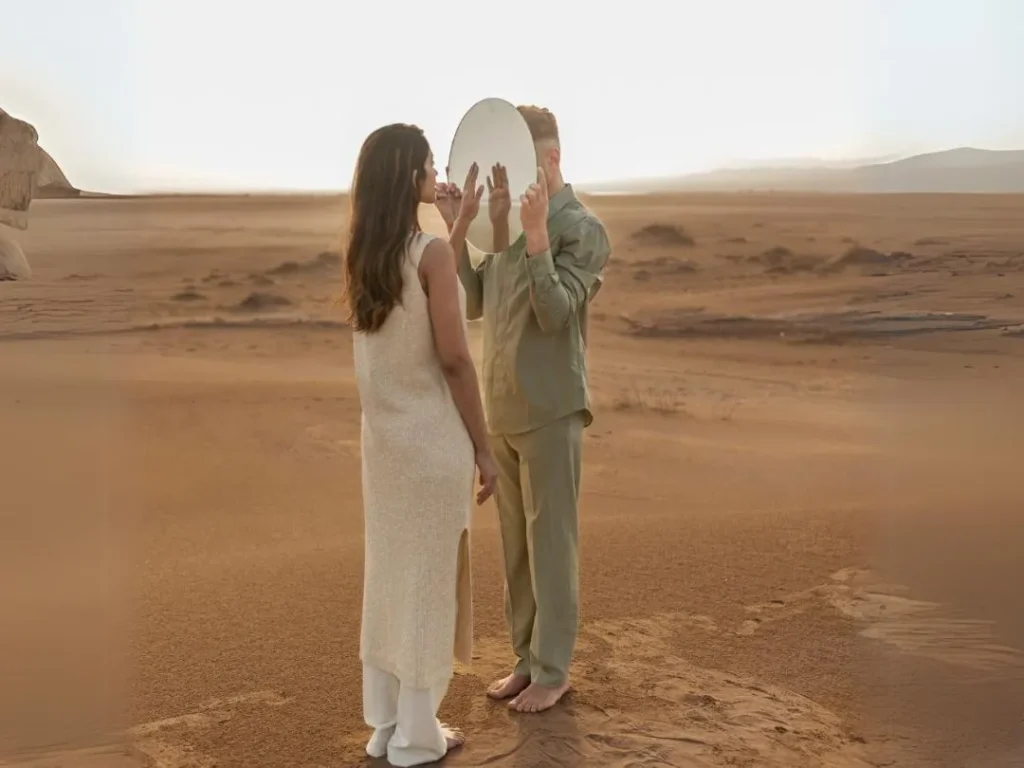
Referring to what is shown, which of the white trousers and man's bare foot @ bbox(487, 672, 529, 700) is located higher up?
the white trousers

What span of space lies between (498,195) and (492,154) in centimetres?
10

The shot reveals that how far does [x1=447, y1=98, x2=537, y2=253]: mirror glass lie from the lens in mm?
2643

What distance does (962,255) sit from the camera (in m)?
13.4

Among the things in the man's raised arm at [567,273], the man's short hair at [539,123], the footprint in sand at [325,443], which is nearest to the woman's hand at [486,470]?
the man's raised arm at [567,273]

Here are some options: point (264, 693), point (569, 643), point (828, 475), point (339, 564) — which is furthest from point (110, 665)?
point (828, 475)

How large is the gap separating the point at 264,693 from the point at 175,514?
2.17 metres

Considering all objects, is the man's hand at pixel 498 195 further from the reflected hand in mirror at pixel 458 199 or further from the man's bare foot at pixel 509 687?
the man's bare foot at pixel 509 687

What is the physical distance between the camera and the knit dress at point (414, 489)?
94.7 inches

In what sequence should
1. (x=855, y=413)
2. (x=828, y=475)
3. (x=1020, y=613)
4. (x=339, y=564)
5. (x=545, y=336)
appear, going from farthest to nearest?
(x=855, y=413), (x=828, y=475), (x=339, y=564), (x=1020, y=613), (x=545, y=336)

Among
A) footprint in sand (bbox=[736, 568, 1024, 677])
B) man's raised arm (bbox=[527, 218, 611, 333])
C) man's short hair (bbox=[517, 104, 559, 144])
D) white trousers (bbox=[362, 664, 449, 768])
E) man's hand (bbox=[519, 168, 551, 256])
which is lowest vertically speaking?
footprint in sand (bbox=[736, 568, 1024, 677])

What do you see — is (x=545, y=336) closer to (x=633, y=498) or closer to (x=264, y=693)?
(x=264, y=693)

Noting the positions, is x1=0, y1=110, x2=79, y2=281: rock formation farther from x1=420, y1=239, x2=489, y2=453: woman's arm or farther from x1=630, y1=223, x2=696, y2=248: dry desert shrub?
x1=630, y1=223, x2=696, y2=248: dry desert shrub

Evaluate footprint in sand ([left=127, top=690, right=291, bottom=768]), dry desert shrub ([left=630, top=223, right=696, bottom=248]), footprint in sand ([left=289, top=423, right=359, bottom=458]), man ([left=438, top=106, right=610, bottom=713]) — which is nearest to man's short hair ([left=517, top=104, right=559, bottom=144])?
man ([left=438, top=106, right=610, bottom=713])

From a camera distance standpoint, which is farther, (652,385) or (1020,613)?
(652,385)
